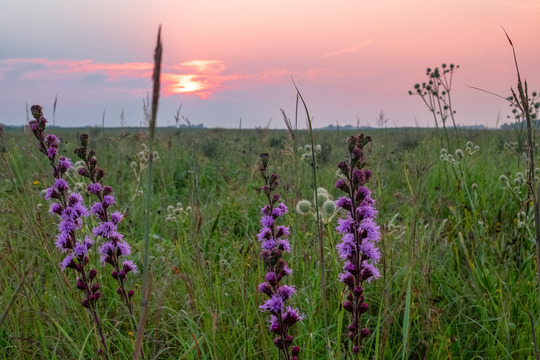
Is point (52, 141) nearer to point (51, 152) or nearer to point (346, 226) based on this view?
point (51, 152)

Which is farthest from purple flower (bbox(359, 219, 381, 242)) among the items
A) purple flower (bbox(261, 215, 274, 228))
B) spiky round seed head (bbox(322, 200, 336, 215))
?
spiky round seed head (bbox(322, 200, 336, 215))

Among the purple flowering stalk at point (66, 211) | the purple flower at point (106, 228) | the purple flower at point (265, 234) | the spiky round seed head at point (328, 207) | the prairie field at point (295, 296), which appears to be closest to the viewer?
the purple flower at point (265, 234)

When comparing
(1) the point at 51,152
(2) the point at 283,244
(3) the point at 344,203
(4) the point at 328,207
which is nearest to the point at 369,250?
(3) the point at 344,203

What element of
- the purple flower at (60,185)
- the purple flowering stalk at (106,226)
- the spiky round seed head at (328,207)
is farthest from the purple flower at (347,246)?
the purple flower at (60,185)

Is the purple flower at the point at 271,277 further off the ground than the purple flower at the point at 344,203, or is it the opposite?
the purple flower at the point at 344,203

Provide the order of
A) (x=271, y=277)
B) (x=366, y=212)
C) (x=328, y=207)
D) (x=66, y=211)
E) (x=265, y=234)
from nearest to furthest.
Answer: (x=271, y=277), (x=366, y=212), (x=265, y=234), (x=66, y=211), (x=328, y=207)

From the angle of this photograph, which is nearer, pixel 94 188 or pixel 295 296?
pixel 94 188

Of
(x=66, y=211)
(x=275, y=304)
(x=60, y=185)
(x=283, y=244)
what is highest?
(x=60, y=185)

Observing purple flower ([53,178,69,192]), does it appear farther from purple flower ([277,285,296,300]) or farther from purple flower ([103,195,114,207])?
purple flower ([277,285,296,300])

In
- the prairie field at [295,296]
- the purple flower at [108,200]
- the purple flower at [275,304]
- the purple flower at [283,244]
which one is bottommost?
the prairie field at [295,296]

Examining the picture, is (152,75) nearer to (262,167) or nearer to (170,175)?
(262,167)

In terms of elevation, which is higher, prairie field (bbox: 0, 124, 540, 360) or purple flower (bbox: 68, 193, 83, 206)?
purple flower (bbox: 68, 193, 83, 206)

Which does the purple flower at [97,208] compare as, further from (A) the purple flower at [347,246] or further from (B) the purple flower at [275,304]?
(A) the purple flower at [347,246]

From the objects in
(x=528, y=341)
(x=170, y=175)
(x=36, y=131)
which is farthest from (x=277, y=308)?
(x=170, y=175)
